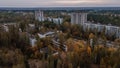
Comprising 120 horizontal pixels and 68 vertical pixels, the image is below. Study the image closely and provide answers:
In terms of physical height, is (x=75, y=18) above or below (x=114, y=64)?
above

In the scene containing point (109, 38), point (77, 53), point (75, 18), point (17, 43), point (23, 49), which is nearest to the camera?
point (77, 53)

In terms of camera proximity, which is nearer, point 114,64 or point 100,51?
point 114,64

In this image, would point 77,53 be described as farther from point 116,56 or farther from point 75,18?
point 75,18

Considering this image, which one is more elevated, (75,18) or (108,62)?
(75,18)

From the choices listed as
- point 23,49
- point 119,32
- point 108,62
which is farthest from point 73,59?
point 119,32

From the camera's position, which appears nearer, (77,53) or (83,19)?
(77,53)

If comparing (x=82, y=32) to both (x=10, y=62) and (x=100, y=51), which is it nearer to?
(x=100, y=51)

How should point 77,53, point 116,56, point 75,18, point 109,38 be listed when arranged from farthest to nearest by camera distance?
1. point 75,18
2. point 109,38
3. point 77,53
4. point 116,56

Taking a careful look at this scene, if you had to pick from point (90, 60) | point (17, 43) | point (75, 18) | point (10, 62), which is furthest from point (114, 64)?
point (75, 18)

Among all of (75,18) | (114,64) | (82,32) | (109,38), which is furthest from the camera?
(75,18)
